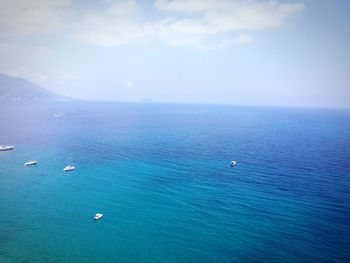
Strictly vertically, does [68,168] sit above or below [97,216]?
above

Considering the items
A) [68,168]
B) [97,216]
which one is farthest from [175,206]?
[68,168]

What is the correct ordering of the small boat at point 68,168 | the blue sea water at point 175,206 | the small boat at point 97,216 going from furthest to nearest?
the small boat at point 68,168, the small boat at point 97,216, the blue sea water at point 175,206

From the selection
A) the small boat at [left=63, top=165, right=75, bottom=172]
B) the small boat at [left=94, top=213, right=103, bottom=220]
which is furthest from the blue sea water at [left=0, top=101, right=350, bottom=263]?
the small boat at [left=63, top=165, right=75, bottom=172]

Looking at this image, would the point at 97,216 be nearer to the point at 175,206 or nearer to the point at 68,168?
the point at 175,206

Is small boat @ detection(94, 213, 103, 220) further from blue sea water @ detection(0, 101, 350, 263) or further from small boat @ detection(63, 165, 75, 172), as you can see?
small boat @ detection(63, 165, 75, 172)

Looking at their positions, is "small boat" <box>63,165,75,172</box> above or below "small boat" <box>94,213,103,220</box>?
above

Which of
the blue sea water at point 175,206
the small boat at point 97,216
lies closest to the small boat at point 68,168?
the blue sea water at point 175,206

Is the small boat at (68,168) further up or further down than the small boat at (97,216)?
further up

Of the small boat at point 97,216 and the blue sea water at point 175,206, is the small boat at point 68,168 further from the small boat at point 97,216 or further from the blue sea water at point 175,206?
the small boat at point 97,216

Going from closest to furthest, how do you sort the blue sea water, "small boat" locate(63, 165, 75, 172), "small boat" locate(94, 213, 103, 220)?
the blue sea water
"small boat" locate(94, 213, 103, 220)
"small boat" locate(63, 165, 75, 172)

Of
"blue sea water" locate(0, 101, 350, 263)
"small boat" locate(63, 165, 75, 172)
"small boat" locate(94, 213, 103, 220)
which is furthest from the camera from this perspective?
"small boat" locate(63, 165, 75, 172)

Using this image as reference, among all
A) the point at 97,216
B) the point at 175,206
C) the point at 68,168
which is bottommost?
the point at 97,216

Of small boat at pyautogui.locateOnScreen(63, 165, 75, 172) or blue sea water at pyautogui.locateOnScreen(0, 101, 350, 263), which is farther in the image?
small boat at pyautogui.locateOnScreen(63, 165, 75, 172)
